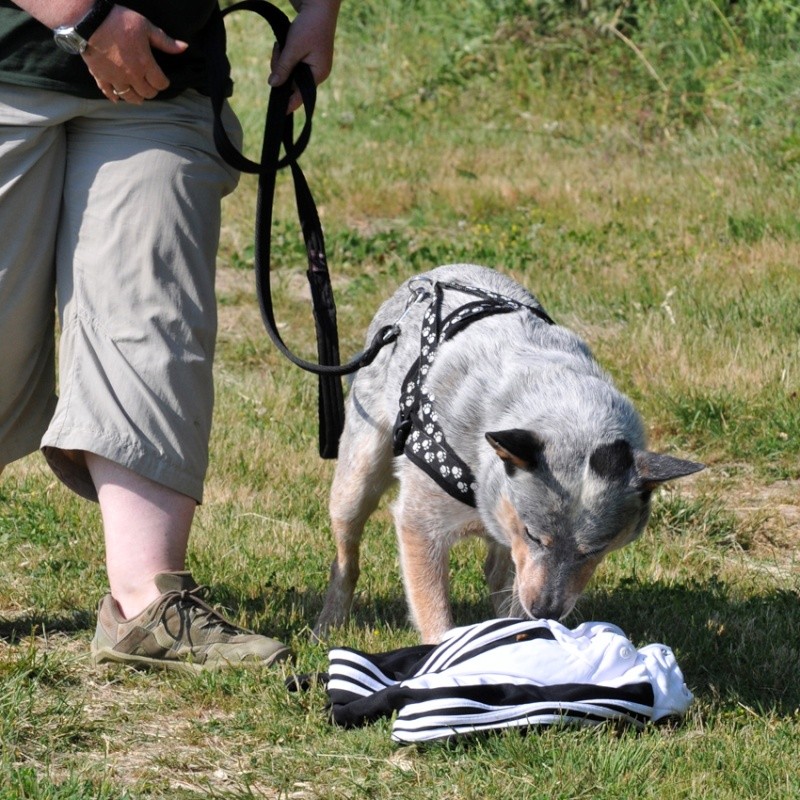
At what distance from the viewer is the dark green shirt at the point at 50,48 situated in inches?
137

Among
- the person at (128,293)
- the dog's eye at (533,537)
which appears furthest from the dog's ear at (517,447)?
the person at (128,293)

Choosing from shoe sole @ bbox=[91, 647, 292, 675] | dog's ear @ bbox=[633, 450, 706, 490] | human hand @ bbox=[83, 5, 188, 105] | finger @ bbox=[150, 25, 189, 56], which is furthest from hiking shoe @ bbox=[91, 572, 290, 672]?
finger @ bbox=[150, 25, 189, 56]

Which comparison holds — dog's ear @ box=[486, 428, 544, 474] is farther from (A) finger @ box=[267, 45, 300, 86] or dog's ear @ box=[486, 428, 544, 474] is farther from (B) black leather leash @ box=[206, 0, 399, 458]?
(A) finger @ box=[267, 45, 300, 86]

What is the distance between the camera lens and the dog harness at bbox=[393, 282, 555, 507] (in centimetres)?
389

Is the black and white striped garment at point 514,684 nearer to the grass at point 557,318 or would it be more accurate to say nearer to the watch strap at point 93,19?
the grass at point 557,318

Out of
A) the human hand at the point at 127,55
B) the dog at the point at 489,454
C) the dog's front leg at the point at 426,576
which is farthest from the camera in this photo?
the dog's front leg at the point at 426,576

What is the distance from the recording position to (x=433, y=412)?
3.95 meters

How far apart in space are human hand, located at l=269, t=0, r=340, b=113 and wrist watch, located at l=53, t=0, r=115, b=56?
2.12ft

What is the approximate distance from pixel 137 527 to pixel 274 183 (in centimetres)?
114

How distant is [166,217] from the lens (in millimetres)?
3686

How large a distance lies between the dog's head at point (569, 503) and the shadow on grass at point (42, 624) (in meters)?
1.50

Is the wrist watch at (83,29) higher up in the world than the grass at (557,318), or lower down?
higher up

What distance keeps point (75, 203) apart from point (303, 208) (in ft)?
2.65

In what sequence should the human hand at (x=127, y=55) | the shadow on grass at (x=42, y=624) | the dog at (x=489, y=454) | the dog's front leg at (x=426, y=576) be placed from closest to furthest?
the human hand at (x=127, y=55), the dog at (x=489, y=454), the dog's front leg at (x=426, y=576), the shadow on grass at (x=42, y=624)
